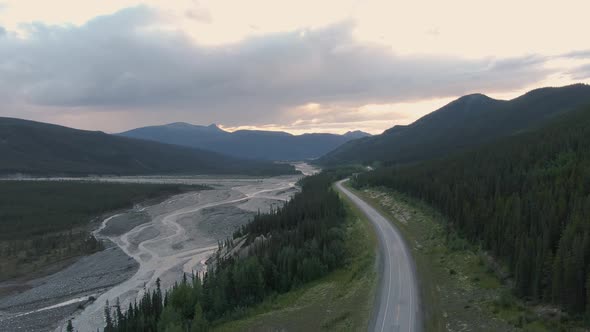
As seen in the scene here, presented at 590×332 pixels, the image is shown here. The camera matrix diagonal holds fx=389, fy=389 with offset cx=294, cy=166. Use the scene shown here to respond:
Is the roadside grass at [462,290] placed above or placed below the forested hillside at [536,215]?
below

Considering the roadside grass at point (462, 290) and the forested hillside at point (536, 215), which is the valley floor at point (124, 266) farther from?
the forested hillside at point (536, 215)

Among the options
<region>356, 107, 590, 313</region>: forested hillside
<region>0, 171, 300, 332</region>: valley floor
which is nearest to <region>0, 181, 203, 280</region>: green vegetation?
<region>0, 171, 300, 332</region>: valley floor

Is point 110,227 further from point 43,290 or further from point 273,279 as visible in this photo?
point 273,279

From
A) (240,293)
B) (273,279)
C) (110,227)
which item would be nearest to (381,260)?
(273,279)

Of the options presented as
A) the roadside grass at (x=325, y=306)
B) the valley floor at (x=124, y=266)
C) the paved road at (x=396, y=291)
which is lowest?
the valley floor at (x=124, y=266)

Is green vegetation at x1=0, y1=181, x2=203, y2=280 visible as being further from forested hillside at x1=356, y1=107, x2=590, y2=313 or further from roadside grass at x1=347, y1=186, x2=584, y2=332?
forested hillside at x1=356, y1=107, x2=590, y2=313

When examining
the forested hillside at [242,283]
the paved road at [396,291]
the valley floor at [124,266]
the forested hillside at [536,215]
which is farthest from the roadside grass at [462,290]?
the valley floor at [124,266]
